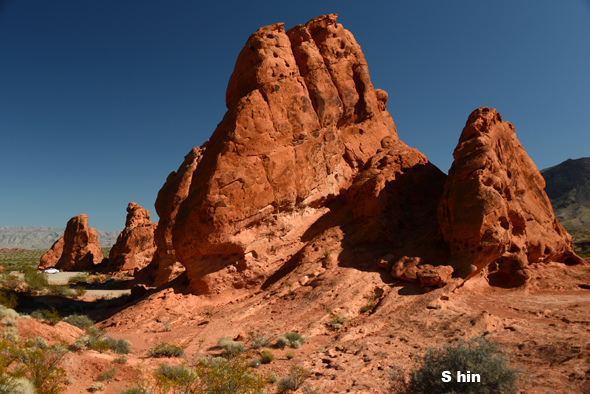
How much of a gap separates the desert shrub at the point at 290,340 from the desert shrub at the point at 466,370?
11.6ft

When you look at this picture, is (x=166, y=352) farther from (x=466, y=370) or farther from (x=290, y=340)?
(x=466, y=370)

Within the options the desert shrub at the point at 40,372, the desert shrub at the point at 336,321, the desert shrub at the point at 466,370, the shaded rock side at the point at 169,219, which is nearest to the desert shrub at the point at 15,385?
the desert shrub at the point at 40,372

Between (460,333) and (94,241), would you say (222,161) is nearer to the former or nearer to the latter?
(460,333)

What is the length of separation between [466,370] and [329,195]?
32.6 ft

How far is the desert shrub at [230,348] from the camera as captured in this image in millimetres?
8259

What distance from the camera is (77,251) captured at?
3753 centimetres

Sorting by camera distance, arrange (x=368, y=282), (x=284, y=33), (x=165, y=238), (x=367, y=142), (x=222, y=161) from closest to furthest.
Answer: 1. (x=368, y=282)
2. (x=222, y=161)
3. (x=284, y=33)
4. (x=367, y=142)
5. (x=165, y=238)

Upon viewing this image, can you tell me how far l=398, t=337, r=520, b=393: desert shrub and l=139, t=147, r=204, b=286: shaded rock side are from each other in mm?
19424

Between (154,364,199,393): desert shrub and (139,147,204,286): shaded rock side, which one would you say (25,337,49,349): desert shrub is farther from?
(139,147,204,286): shaded rock side

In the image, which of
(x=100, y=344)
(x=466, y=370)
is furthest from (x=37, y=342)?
(x=466, y=370)

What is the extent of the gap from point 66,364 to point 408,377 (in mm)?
6581

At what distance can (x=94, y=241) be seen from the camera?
3950cm

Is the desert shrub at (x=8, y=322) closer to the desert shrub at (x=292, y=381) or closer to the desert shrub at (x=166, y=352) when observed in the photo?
the desert shrub at (x=166, y=352)

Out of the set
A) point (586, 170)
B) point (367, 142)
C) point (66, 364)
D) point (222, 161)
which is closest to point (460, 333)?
point (66, 364)
